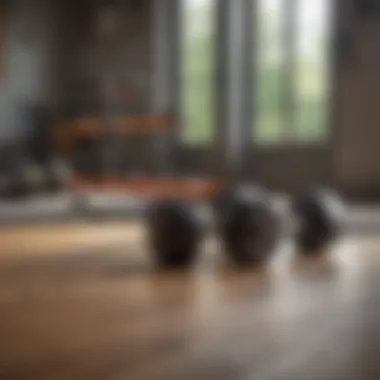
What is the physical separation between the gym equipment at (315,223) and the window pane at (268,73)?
0.19 metres

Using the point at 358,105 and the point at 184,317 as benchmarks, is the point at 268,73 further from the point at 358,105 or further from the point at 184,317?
the point at 184,317

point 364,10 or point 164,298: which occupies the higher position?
point 364,10

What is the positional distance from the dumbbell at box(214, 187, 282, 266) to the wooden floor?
0.06ft

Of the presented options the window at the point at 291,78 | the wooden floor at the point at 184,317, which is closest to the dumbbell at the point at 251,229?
the wooden floor at the point at 184,317

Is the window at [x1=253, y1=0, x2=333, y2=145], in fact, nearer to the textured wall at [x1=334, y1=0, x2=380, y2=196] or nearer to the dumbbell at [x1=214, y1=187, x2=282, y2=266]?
the textured wall at [x1=334, y1=0, x2=380, y2=196]

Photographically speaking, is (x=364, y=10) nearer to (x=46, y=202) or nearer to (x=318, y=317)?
(x=46, y=202)

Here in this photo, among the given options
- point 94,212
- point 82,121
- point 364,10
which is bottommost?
point 94,212

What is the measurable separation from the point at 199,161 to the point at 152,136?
68 mm

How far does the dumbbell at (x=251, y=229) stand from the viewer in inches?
36.3

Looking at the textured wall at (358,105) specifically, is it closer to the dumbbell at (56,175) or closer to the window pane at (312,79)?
the window pane at (312,79)

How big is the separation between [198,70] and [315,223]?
0.96 ft

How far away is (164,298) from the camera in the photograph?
76 cm

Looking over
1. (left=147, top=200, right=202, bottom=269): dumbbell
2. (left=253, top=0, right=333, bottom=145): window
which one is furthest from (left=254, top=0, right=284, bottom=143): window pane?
(left=147, top=200, right=202, bottom=269): dumbbell

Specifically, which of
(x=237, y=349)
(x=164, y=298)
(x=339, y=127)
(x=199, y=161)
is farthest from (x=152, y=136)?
(x=237, y=349)
